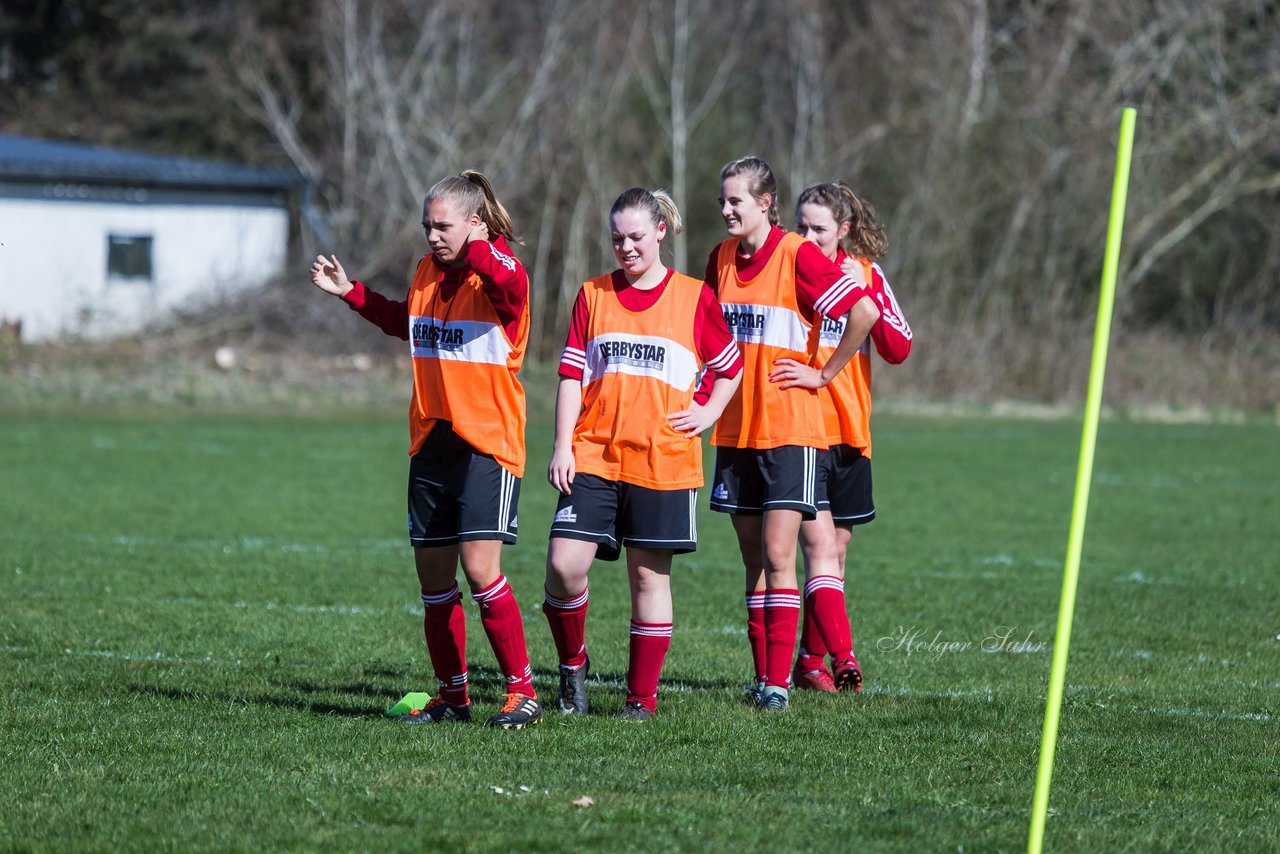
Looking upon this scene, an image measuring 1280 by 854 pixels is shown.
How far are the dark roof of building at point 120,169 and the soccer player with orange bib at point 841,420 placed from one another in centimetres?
2562

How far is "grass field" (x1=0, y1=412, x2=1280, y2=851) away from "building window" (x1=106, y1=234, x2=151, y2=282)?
18.4 metres

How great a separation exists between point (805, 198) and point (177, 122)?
33183mm

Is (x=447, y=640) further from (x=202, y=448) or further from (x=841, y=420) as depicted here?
(x=202, y=448)

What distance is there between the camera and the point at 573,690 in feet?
20.2

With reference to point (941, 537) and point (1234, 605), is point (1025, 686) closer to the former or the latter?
point (1234, 605)

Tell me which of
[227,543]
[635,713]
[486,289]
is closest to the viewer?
[486,289]

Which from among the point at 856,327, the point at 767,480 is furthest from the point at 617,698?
the point at 856,327

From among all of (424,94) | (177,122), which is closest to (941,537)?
(424,94)

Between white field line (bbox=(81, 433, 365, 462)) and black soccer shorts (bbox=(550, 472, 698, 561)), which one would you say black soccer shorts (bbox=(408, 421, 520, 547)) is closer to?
black soccer shorts (bbox=(550, 472, 698, 561))

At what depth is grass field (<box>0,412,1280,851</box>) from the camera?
181 inches

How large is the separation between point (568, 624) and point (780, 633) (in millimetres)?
809

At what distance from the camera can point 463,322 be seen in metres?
5.82

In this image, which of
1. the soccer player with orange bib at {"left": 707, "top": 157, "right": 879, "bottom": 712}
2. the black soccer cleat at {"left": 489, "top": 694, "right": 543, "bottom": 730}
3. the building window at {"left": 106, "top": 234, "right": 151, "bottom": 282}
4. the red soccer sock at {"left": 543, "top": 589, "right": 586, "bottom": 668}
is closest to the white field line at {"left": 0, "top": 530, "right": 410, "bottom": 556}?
the red soccer sock at {"left": 543, "top": 589, "right": 586, "bottom": 668}

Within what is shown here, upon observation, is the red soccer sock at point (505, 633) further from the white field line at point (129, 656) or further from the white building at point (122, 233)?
the white building at point (122, 233)
